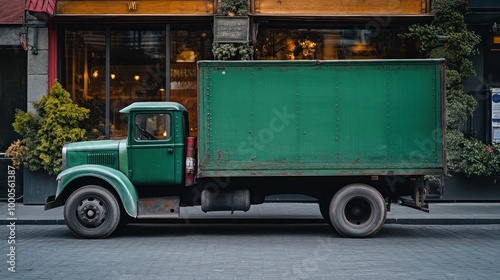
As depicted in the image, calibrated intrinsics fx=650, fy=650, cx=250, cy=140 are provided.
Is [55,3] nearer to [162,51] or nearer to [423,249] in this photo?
[162,51]

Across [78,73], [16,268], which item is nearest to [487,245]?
[16,268]

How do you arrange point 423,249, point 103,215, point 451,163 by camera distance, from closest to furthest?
1. point 423,249
2. point 103,215
3. point 451,163

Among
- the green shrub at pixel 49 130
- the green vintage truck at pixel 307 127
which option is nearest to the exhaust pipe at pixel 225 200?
the green vintage truck at pixel 307 127

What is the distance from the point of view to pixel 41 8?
15.9 m

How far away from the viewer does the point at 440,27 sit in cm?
1650

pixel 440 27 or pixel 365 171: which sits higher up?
pixel 440 27

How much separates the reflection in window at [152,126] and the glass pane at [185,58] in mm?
5271

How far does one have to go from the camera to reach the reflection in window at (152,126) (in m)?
12.0

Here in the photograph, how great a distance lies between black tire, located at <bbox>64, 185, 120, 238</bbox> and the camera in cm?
1164

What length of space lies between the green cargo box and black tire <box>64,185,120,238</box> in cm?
173

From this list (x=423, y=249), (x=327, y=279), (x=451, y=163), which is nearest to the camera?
(x=327, y=279)

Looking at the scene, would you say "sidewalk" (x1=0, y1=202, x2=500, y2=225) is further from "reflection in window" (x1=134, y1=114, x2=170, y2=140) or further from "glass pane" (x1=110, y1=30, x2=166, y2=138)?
"glass pane" (x1=110, y1=30, x2=166, y2=138)

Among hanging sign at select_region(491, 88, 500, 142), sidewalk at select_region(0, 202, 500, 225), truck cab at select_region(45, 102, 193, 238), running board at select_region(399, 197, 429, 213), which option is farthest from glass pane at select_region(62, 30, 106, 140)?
hanging sign at select_region(491, 88, 500, 142)

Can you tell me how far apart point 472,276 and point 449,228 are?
5.34 meters
